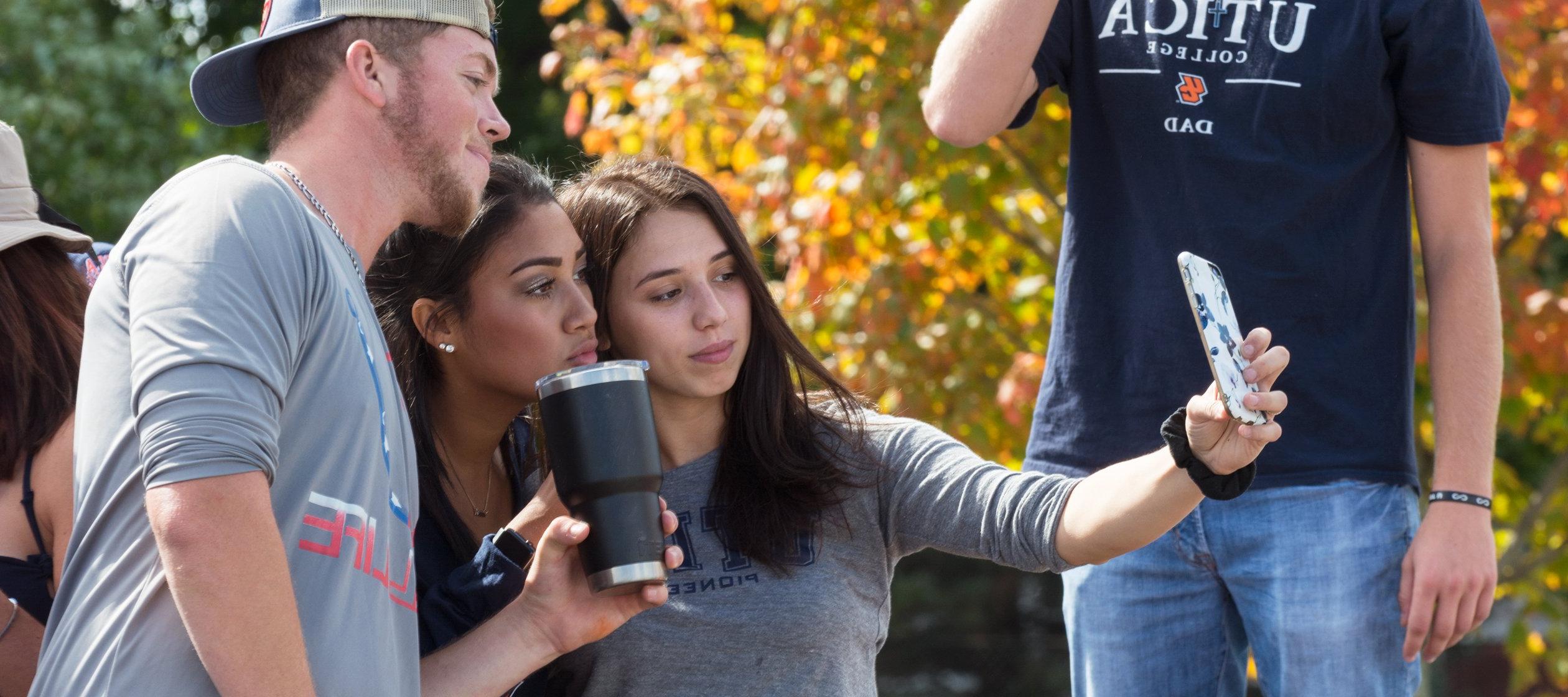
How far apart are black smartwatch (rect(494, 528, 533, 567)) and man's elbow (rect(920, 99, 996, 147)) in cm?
109

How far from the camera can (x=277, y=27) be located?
2.06 metres

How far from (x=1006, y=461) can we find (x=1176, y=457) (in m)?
3.21

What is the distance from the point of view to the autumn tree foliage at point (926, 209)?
187 inches

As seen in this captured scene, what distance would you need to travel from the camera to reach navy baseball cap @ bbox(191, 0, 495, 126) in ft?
6.63

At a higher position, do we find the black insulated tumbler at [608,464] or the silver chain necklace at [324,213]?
the silver chain necklace at [324,213]

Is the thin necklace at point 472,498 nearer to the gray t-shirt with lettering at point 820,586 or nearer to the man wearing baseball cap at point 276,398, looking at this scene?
the gray t-shirt with lettering at point 820,586

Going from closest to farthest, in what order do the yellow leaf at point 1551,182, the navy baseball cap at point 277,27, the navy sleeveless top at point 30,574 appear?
the navy baseball cap at point 277,27 → the navy sleeveless top at point 30,574 → the yellow leaf at point 1551,182

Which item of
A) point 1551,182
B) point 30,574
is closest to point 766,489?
point 30,574

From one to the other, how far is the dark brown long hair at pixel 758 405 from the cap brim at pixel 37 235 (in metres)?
0.84

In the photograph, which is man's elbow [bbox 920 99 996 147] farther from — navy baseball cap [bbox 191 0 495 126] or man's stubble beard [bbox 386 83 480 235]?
man's stubble beard [bbox 386 83 480 235]

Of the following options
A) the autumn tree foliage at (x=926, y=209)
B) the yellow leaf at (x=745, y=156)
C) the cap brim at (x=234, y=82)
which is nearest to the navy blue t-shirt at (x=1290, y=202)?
the cap brim at (x=234, y=82)

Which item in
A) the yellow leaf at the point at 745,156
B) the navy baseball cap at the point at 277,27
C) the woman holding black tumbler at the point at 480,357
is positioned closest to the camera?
the navy baseball cap at the point at 277,27

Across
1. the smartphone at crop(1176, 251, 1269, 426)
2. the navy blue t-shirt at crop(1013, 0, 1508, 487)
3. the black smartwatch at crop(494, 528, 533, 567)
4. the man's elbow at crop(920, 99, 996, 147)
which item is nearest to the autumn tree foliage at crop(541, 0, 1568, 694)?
the man's elbow at crop(920, 99, 996, 147)

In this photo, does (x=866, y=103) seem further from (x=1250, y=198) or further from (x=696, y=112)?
(x=1250, y=198)
